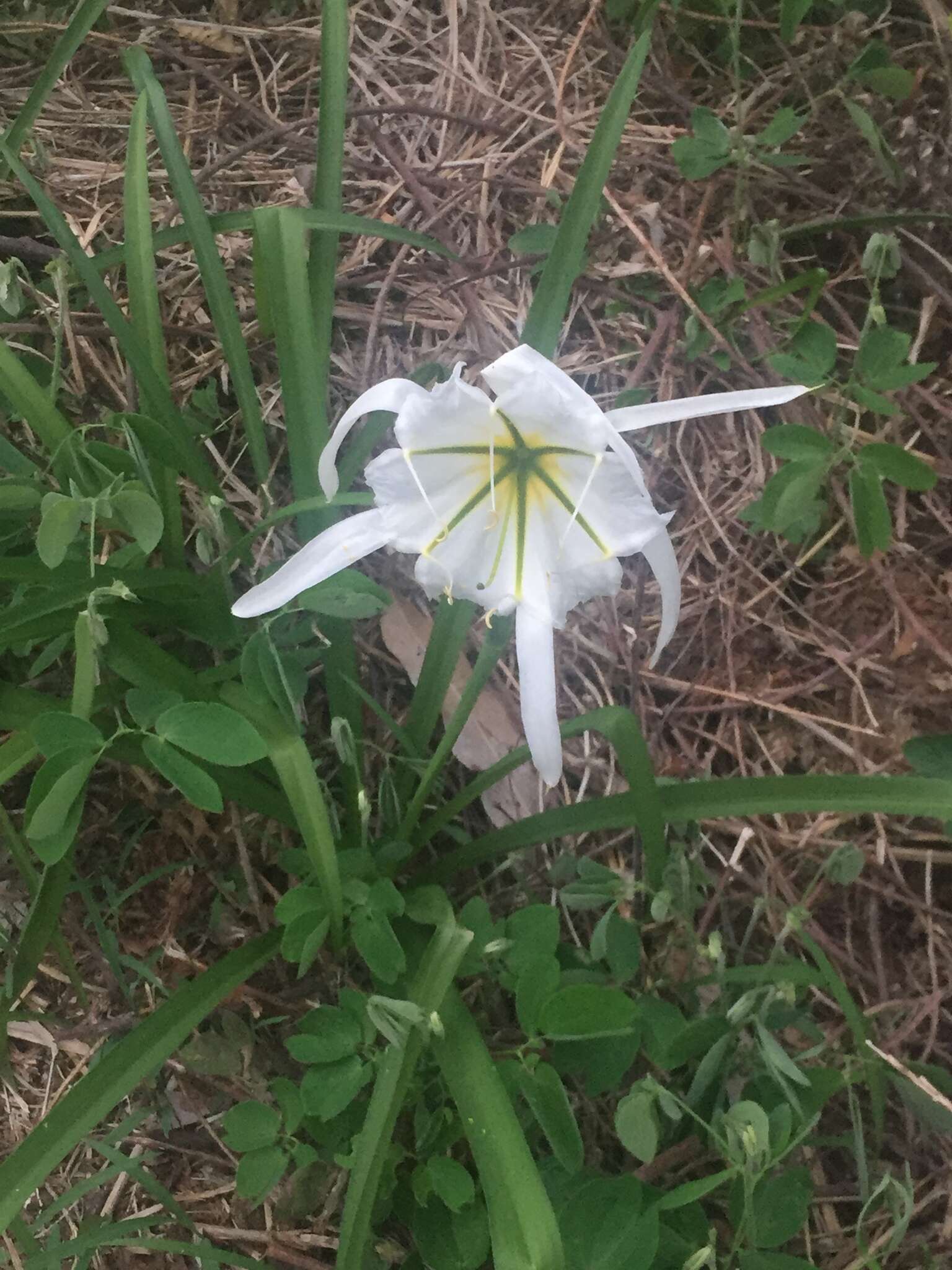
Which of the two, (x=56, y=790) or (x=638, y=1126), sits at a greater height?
(x=56, y=790)

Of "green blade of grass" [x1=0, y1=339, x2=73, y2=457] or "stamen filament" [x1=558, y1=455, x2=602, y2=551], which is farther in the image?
"green blade of grass" [x1=0, y1=339, x2=73, y2=457]

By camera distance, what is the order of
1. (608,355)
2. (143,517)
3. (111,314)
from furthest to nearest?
1. (608,355)
2. (111,314)
3. (143,517)

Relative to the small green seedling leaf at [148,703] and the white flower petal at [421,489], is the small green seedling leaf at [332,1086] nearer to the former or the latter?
the small green seedling leaf at [148,703]

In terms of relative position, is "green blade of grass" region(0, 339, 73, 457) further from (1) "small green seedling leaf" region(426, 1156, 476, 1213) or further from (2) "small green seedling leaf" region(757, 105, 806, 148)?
(2) "small green seedling leaf" region(757, 105, 806, 148)

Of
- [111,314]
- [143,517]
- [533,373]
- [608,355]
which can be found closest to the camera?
[533,373]

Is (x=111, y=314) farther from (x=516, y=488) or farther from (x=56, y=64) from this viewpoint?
(x=516, y=488)

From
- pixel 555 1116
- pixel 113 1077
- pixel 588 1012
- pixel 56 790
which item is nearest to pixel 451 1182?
pixel 555 1116

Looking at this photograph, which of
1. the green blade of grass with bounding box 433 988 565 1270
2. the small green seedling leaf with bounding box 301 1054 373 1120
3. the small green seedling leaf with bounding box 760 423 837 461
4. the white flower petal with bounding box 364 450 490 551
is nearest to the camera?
the green blade of grass with bounding box 433 988 565 1270

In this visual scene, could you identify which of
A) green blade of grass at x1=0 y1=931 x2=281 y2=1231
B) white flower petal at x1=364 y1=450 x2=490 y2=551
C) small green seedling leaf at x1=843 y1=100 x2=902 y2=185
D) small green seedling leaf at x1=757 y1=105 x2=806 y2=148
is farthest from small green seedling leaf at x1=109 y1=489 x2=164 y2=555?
small green seedling leaf at x1=843 y1=100 x2=902 y2=185
